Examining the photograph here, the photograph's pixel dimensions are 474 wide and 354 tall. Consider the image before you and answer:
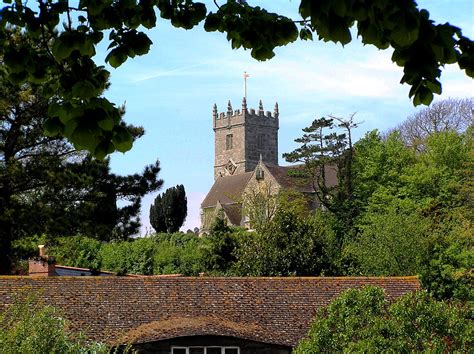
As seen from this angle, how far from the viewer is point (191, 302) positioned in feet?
109

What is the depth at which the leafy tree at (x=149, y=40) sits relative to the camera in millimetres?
5777

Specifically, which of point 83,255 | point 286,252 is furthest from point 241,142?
point 286,252

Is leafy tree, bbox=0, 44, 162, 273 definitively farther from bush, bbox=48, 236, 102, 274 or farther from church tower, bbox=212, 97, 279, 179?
church tower, bbox=212, 97, 279, 179

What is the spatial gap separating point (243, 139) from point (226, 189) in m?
18.8

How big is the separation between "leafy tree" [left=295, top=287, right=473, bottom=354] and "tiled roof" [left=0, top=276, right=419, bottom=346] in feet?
27.8

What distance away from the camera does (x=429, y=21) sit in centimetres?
610

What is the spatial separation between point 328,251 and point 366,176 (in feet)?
64.8

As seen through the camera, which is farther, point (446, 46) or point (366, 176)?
point (366, 176)

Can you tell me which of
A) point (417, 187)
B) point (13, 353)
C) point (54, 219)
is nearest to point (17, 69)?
point (13, 353)

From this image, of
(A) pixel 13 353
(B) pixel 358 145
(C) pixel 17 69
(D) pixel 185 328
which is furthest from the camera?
(B) pixel 358 145

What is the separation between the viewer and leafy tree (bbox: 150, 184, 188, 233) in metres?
94.9

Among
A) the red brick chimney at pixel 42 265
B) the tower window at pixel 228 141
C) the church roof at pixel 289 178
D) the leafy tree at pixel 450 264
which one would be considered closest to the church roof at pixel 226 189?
the church roof at pixel 289 178

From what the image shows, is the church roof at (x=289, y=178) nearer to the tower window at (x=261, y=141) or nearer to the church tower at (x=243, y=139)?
the church tower at (x=243, y=139)

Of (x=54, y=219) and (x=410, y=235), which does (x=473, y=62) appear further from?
(x=410, y=235)
